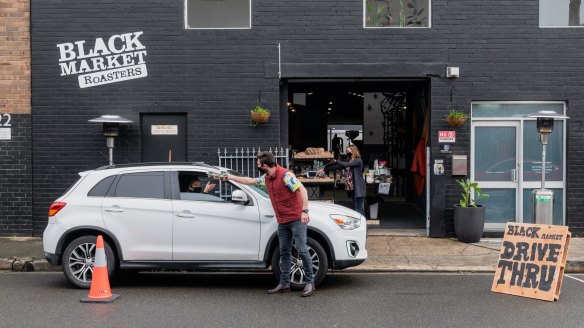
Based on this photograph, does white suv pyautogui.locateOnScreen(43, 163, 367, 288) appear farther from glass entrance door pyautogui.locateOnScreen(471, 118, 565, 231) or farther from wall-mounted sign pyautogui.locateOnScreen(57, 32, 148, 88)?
glass entrance door pyautogui.locateOnScreen(471, 118, 565, 231)

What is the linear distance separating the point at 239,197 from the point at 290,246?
36.0 inches

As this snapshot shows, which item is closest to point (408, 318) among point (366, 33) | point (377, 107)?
point (366, 33)

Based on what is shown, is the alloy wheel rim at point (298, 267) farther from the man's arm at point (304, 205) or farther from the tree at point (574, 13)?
the tree at point (574, 13)

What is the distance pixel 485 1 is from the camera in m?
12.7

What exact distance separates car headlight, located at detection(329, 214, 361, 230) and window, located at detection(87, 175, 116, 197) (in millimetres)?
3014

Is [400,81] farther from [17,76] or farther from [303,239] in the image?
[17,76]

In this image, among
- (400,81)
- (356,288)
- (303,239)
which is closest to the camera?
(303,239)

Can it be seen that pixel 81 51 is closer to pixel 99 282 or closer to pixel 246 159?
pixel 246 159

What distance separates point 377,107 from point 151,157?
10174 mm

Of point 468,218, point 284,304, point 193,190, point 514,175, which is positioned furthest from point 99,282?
point 514,175

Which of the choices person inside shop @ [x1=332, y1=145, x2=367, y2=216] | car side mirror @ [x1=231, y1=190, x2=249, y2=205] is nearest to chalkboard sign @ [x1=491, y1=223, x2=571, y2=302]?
car side mirror @ [x1=231, y1=190, x2=249, y2=205]

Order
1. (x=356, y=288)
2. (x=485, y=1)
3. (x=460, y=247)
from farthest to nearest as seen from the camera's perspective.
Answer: (x=485, y=1), (x=460, y=247), (x=356, y=288)

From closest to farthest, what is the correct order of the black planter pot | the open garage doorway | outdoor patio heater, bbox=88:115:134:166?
1. outdoor patio heater, bbox=88:115:134:166
2. the black planter pot
3. the open garage doorway

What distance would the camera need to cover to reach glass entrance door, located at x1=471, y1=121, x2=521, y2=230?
12.9 meters
